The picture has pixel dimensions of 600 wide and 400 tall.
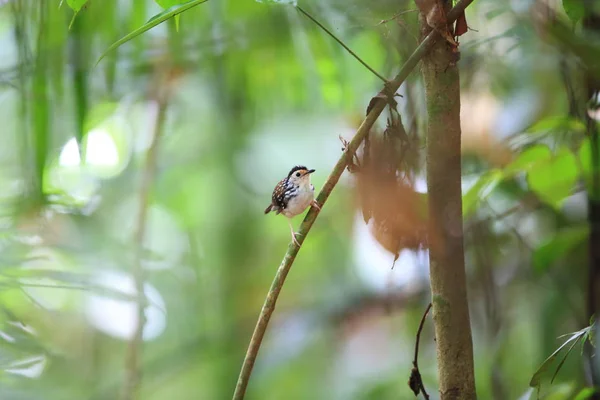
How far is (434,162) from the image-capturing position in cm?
80

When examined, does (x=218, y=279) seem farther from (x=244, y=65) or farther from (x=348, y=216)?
(x=244, y=65)

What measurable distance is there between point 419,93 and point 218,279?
154cm

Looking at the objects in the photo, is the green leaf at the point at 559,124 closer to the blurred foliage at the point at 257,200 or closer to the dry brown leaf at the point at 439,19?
the blurred foliage at the point at 257,200

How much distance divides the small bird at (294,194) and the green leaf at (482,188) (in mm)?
286

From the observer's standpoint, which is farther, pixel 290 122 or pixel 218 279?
pixel 218 279

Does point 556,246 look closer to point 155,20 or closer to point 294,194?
point 294,194

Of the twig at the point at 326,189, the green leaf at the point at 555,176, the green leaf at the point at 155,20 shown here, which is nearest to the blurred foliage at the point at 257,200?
the green leaf at the point at 555,176

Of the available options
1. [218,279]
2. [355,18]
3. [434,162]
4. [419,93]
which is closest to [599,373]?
[434,162]

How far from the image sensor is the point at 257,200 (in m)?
2.64

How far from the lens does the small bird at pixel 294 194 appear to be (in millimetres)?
1092

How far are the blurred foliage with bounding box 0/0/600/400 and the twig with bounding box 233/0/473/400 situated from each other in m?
0.15

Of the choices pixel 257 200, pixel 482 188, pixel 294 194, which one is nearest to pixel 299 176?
pixel 294 194

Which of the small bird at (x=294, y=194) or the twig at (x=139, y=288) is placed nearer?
the small bird at (x=294, y=194)

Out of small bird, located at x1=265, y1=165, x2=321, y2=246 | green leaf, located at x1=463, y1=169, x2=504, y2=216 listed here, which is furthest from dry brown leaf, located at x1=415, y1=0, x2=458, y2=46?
green leaf, located at x1=463, y1=169, x2=504, y2=216
